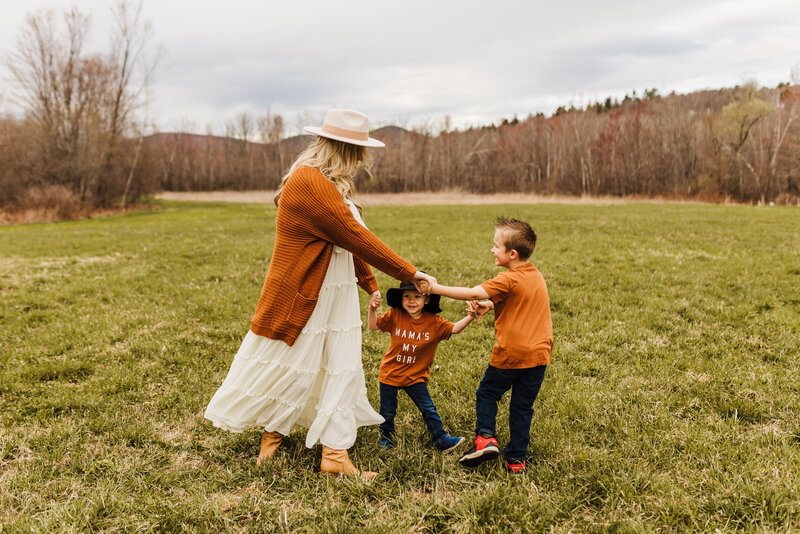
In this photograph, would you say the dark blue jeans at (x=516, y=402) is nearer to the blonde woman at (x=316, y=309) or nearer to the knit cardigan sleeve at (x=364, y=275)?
the blonde woman at (x=316, y=309)

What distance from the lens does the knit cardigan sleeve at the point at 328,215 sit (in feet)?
11.6

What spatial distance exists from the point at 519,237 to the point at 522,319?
0.64 metres

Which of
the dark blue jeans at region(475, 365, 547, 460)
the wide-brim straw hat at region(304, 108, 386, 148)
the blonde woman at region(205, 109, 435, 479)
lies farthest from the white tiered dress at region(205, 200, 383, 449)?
the dark blue jeans at region(475, 365, 547, 460)

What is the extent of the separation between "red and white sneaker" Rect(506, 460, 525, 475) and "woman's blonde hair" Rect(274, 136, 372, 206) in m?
2.48

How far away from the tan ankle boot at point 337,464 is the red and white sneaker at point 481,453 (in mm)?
739

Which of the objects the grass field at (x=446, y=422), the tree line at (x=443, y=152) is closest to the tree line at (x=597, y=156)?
the tree line at (x=443, y=152)

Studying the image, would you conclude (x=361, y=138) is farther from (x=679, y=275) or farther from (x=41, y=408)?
(x=679, y=275)

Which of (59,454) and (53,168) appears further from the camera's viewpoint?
(53,168)

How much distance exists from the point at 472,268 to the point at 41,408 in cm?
911

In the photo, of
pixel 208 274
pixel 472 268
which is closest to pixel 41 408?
pixel 208 274

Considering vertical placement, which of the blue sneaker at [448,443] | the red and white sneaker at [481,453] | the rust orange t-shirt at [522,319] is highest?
the rust orange t-shirt at [522,319]

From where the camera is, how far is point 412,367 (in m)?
4.26

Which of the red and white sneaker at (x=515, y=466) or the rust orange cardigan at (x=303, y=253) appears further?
the red and white sneaker at (x=515, y=466)

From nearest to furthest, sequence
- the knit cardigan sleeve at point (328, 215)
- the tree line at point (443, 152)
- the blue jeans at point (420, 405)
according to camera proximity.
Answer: the knit cardigan sleeve at point (328, 215) → the blue jeans at point (420, 405) → the tree line at point (443, 152)
